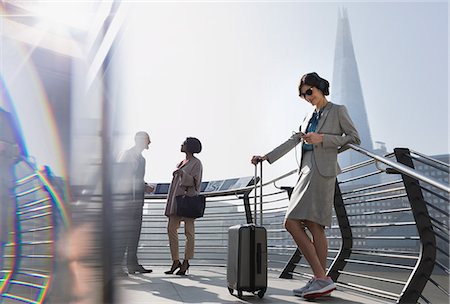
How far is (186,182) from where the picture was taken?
360 centimetres

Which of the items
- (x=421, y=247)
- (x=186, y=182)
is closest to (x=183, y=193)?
(x=186, y=182)

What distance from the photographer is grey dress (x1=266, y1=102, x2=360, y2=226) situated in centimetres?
215

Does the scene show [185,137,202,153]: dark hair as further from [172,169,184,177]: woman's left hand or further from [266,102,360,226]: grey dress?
[266,102,360,226]: grey dress

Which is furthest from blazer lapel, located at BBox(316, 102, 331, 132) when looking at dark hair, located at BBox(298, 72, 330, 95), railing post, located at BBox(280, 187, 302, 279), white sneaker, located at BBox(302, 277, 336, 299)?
railing post, located at BBox(280, 187, 302, 279)

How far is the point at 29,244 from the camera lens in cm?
56

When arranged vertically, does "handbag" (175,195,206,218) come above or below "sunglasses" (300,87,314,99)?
below

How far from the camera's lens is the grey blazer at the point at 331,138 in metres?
2.16

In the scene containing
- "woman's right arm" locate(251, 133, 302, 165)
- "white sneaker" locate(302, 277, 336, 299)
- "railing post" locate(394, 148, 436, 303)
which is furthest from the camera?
"woman's right arm" locate(251, 133, 302, 165)

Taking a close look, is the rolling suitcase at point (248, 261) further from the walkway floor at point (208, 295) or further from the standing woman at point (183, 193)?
the standing woman at point (183, 193)

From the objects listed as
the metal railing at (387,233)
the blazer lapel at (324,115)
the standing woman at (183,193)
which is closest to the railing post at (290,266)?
the metal railing at (387,233)

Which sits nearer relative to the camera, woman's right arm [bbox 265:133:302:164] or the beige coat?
woman's right arm [bbox 265:133:302:164]

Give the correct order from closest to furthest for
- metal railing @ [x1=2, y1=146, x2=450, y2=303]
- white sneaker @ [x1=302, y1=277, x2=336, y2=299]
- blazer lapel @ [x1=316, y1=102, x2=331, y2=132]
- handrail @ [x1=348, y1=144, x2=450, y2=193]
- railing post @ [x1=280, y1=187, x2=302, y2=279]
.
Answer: metal railing @ [x1=2, y1=146, x2=450, y2=303], handrail @ [x1=348, y1=144, x2=450, y2=193], white sneaker @ [x1=302, y1=277, x2=336, y2=299], blazer lapel @ [x1=316, y1=102, x2=331, y2=132], railing post @ [x1=280, y1=187, x2=302, y2=279]

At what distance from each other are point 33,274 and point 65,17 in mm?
340

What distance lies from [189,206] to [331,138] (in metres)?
1.72
